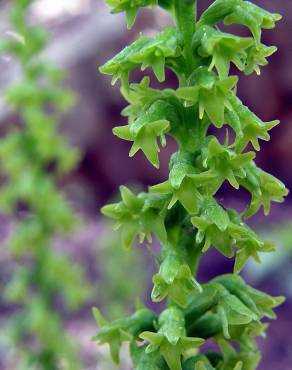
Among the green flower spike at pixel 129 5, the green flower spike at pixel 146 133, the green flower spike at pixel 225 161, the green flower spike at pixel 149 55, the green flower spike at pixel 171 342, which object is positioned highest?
the green flower spike at pixel 129 5

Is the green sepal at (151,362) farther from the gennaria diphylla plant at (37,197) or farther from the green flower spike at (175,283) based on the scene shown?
the gennaria diphylla plant at (37,197)

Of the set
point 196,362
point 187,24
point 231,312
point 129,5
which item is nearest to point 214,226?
point 231,312

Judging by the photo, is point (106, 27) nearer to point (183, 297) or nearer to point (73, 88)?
point (73, 88)

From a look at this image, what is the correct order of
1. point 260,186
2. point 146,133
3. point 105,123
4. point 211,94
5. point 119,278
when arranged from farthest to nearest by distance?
point 105,123, point 119,278, point 260,186, point 146,133, point 211,94

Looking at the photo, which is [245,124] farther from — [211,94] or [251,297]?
[251,297]

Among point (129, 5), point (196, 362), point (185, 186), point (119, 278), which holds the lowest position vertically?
point (119, 278)

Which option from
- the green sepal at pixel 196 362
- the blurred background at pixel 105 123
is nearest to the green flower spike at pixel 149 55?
the green sepal at pixel 196 362

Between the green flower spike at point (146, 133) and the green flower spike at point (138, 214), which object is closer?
the green flower spike at point (146, 133)
